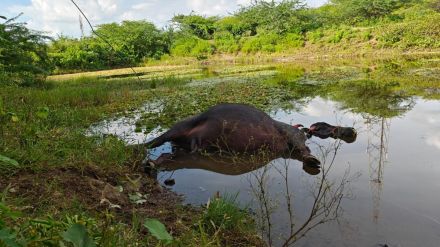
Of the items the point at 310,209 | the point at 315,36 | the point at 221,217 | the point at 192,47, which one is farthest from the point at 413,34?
the point at 221,217

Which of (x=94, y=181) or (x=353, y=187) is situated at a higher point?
(x=94, y=181)

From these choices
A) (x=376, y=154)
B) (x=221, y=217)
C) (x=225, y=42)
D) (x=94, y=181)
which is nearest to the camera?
(x=221, y=217)

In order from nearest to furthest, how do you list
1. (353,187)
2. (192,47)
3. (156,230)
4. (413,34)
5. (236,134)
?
1. (156,230)
2. (353,187)
3. (236,134)
4. (413,34)
5. (192,47)

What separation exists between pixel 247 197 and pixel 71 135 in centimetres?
232

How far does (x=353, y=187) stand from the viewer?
12.2 ft

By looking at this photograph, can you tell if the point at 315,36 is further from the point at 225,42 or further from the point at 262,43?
the point at 225,42

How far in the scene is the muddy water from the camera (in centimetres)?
285

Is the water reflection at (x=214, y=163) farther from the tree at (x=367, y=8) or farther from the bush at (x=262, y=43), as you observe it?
the tree at (x=367, y=8)

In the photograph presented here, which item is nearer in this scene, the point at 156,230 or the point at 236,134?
the point at 156,230

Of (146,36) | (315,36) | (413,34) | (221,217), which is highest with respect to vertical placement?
(146,36)

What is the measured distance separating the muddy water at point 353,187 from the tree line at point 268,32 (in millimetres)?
14292

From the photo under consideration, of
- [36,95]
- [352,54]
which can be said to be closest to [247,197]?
[36,95]

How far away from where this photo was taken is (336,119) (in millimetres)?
6809

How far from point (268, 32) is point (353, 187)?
29.7 m
